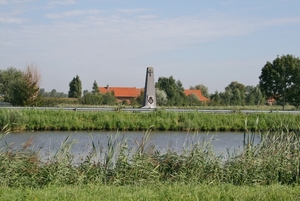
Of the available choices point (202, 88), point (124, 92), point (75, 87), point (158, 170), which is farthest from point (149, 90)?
point (202, 88)

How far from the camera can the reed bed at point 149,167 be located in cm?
1143

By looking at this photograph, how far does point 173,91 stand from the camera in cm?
6875

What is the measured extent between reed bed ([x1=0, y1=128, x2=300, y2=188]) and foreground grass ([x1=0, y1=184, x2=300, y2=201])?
112cm

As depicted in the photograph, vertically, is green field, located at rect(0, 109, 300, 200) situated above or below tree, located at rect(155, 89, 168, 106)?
below

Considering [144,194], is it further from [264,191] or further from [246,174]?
[246,174]

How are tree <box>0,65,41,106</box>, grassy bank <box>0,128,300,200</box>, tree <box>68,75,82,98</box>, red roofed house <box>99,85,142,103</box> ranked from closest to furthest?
grassy bank <box>0,128,300,200</box> < tree <box>0,65,41,106</box> < tree <box>68,75,82,98</box> < red roofed house <box>99,85,142,103</box>

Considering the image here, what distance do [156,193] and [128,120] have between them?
2268 centimetres

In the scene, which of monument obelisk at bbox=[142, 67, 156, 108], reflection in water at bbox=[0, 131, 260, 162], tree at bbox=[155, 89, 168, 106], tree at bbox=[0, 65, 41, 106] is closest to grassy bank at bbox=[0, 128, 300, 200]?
reflection in water at bbox=[0, 131, 260, 162]

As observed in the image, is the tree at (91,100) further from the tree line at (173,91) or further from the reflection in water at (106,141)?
the reflection in water at (106,141)

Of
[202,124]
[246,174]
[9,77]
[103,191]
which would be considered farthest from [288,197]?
[9,77]

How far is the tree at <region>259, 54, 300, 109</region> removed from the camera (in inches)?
2462

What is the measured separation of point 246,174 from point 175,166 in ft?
5.38

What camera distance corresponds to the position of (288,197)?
9375 mm

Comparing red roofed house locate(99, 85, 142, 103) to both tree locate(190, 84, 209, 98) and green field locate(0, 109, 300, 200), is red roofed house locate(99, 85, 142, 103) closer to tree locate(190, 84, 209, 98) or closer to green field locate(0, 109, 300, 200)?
tree locate(190, 84, 209, 98)
